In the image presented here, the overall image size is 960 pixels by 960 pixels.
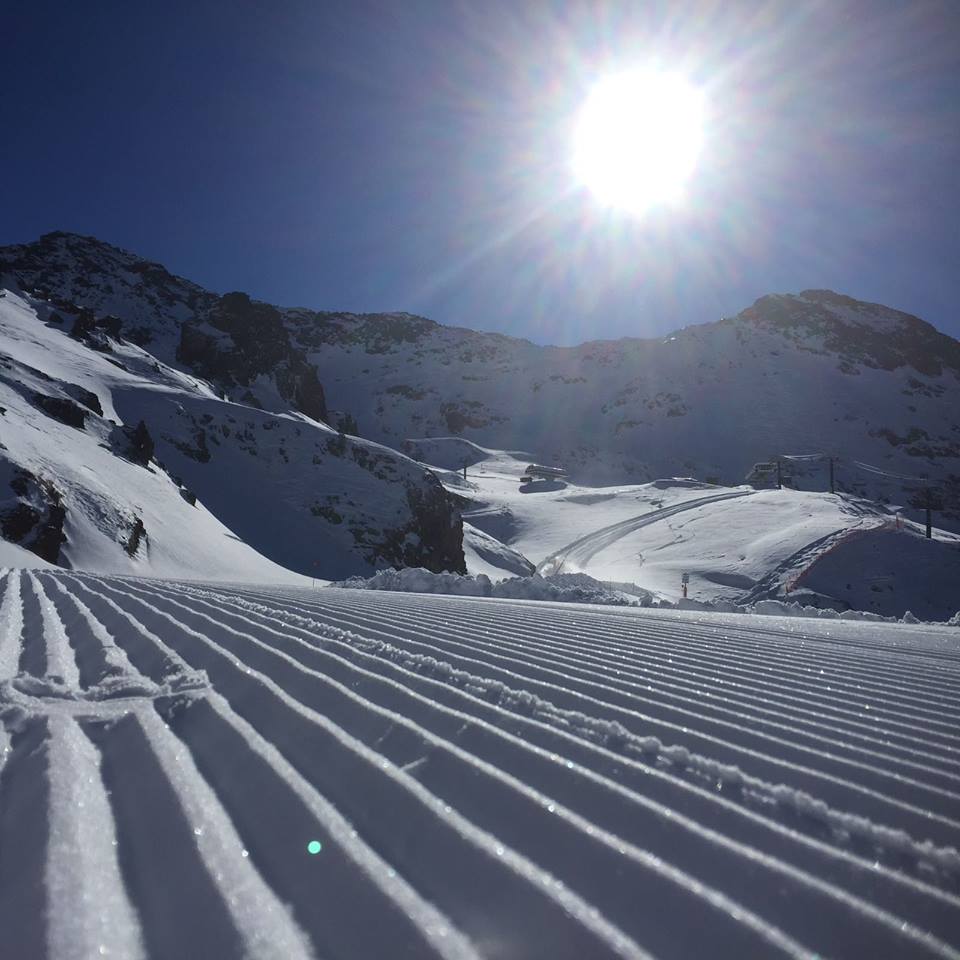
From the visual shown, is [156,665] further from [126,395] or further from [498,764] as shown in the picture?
[126,395]

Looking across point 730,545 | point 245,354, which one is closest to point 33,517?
point 730,545

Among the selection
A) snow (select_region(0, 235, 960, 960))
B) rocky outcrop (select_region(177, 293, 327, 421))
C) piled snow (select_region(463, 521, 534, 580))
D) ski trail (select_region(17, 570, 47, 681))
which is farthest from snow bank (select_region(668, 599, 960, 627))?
rocky outcrop (select_region(177, 293, 327, 421))

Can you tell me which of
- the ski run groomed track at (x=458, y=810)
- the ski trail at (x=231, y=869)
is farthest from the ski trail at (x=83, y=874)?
the ski trail at (x=231, y=869)

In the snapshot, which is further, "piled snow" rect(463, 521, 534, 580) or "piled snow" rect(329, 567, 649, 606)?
"piled snow" rect(463, 521, 534, 580)

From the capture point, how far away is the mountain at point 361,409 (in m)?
21.5

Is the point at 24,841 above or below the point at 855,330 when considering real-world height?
below

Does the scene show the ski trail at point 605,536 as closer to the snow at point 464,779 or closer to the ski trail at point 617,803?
the snow at point 464,779

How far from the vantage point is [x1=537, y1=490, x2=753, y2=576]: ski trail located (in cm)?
3634

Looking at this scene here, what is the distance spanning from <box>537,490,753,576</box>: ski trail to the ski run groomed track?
99.5ft

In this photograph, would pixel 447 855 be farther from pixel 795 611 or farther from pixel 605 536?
pixel 605 536

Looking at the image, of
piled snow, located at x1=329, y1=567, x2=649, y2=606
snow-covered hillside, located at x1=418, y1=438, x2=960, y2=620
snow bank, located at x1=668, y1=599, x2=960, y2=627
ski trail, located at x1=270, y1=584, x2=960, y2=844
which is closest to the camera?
ski trail, located at x1=270, y1=584, x2=960, y2=844

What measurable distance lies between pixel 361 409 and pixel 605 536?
83.2 m

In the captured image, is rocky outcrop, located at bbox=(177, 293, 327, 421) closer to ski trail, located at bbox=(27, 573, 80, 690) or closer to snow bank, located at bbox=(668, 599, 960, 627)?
snow bank, located at bbox=(668, 599, 960, 627)

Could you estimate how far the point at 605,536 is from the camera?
42.2 meters
